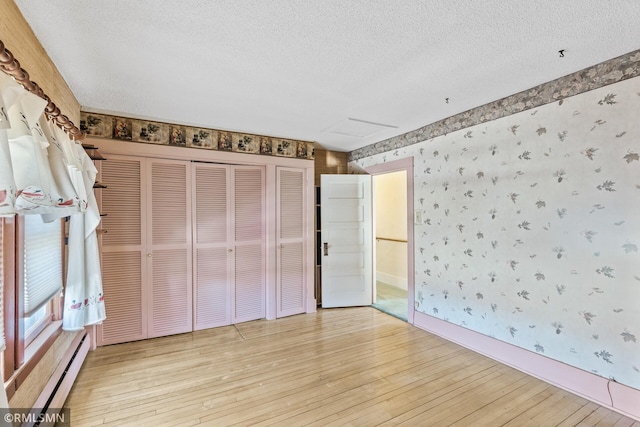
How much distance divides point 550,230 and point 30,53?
381cm

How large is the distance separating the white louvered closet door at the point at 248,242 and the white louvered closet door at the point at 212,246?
0.09m

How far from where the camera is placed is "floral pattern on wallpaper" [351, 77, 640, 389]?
6.45 feet

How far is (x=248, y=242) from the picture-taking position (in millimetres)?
3678

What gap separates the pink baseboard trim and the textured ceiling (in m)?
2.31

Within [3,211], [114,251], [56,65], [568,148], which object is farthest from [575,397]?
[56,65]

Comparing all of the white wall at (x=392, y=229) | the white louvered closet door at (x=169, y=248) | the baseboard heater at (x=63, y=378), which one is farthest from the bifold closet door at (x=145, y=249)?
the white wall at (x=392, y=229)

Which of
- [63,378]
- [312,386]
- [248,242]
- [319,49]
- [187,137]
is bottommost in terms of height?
[312,386]

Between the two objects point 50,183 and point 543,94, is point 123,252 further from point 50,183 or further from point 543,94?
point 543,94

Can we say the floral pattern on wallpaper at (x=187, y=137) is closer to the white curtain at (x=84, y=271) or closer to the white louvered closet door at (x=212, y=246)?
the white louvered closet door at (x=212, y=246)

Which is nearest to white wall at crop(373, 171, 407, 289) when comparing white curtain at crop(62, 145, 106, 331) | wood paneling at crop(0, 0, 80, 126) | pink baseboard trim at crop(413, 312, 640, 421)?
pink baseboard trim at crop(413, 312, 640, 421)

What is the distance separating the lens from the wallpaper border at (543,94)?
195 cm

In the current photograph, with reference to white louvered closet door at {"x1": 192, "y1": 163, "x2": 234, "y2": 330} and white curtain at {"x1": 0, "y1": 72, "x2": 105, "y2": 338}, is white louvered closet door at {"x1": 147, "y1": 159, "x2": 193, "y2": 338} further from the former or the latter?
white curtain at {"x1": 0, "y1": 72, "x2": 105, "y2": 338}

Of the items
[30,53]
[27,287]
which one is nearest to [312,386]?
[27,287]

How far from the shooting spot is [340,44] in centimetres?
176
